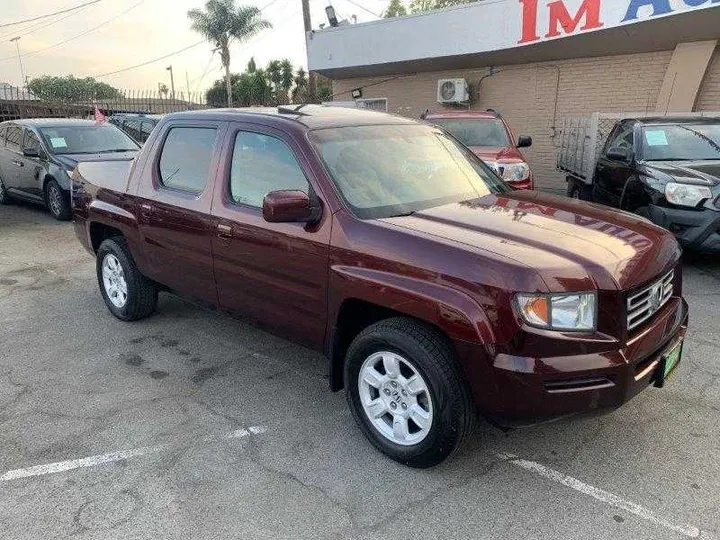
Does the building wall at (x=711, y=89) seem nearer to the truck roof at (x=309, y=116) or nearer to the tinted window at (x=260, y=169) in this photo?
the truck roof at (x=309, y=116)

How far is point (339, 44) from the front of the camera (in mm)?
15961

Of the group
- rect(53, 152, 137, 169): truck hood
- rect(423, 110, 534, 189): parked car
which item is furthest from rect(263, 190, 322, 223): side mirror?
rect(53, 152, 137, 169): truck hood

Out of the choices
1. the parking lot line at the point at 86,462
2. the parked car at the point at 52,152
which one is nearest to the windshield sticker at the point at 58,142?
the parked car at the point at 52,152

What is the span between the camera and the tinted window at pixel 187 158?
403 centimetres

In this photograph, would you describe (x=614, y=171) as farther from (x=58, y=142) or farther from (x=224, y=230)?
(x=58, y=142)

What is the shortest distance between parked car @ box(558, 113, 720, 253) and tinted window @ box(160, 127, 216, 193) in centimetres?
470

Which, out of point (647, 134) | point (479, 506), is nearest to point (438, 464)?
point (479, 506)

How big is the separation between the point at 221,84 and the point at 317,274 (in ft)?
136

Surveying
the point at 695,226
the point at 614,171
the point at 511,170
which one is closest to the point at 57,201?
the point at 511,170

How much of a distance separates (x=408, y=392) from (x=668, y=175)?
475 centimetres

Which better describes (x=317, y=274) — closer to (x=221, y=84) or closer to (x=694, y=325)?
(x=694, y=325)

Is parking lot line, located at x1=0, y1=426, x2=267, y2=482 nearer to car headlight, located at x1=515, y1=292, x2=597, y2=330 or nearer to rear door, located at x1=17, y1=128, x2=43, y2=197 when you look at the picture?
car headlight, located at x1=515, y1=292, x2=597, y2=330

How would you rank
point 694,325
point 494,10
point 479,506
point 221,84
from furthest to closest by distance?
point 221,84
point 494,10
point 694,325
point 479,506

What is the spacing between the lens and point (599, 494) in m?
2.80
